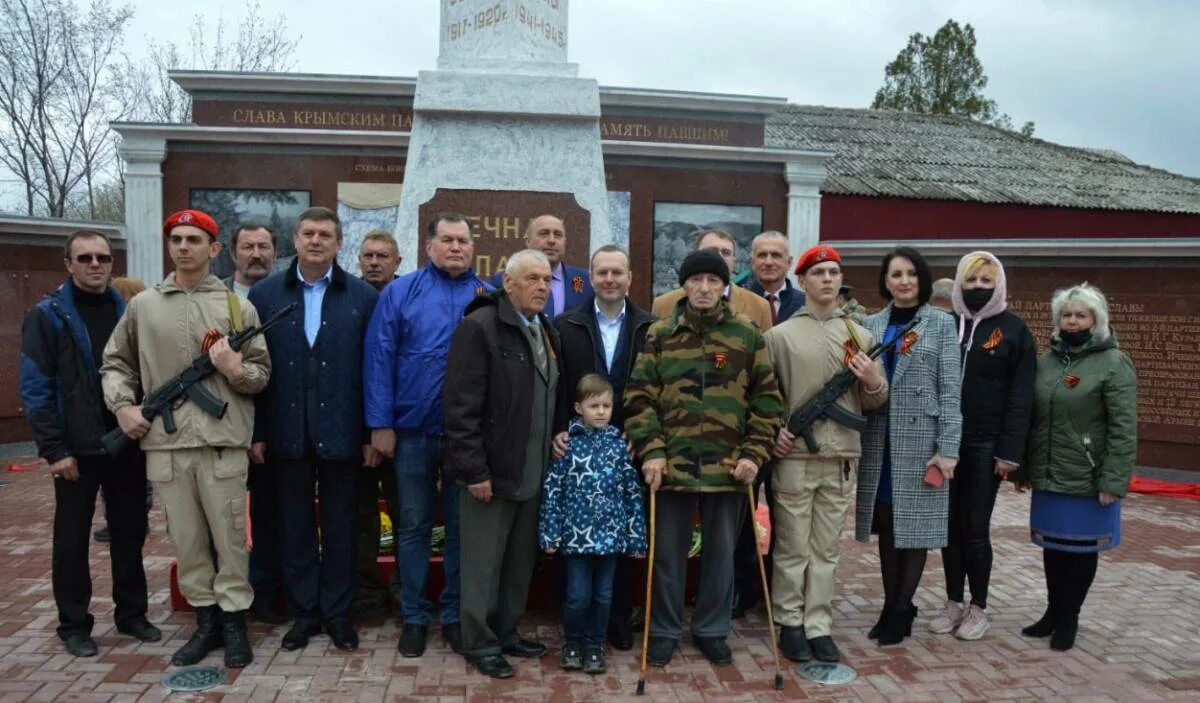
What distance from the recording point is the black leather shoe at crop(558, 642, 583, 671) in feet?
12.8

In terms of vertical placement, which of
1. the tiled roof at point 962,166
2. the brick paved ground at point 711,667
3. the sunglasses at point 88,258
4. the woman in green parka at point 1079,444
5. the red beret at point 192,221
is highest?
the tiled roof at point 962,166

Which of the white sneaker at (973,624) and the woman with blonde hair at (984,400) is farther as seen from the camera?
the white sneaker at (973,624)

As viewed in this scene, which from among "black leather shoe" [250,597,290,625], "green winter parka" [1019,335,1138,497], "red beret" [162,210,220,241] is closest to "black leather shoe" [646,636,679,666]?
"black leather shoe" [250,597,290,625]

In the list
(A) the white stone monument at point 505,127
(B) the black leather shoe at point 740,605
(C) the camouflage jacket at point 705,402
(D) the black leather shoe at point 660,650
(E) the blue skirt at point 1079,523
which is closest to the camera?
(C) the camouflage jacket at point 705,402

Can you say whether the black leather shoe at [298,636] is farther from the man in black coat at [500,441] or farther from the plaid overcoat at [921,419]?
the plaid overcoat at [921,419]

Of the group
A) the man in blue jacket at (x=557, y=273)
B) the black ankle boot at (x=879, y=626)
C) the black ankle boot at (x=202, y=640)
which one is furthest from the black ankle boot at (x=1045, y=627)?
the black ankle boot at (x=202, y=640)

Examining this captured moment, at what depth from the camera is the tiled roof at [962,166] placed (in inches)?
690

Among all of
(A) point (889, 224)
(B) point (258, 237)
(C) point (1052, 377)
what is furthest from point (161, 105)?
(C) point (1052, 377)

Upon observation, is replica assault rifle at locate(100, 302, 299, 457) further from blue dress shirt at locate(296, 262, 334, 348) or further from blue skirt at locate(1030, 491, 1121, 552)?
blue skirt at locate(1030, 491, 1121, 552)

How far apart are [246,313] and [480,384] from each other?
3.89ft

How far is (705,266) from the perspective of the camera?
12.6ft

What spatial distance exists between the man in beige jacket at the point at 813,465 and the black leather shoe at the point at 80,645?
10.6ft

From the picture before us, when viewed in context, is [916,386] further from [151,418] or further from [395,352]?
[151,418]

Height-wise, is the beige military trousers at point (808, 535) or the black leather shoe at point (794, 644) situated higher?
Answer: the beige military trousers at point (808, 535)
